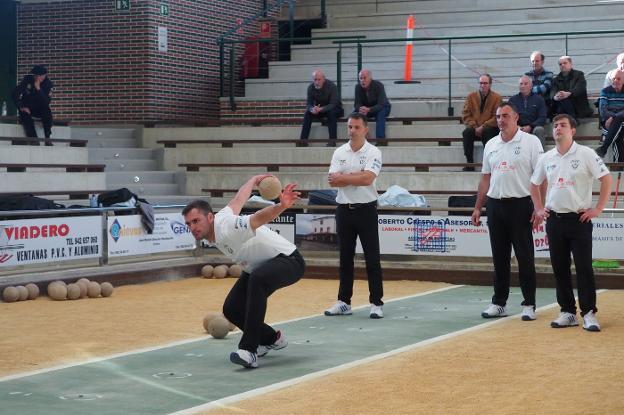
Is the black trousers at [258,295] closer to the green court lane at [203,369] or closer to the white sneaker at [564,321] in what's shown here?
the green court lane at [203,369]

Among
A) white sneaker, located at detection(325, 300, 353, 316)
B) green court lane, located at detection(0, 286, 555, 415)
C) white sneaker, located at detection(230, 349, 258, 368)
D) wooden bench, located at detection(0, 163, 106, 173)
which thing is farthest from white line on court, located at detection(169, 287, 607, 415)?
wooden bench, located at detection(0, 163, 106, 173)

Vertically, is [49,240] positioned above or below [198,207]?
below

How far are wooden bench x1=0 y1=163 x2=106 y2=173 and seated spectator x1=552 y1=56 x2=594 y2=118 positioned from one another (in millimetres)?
8123

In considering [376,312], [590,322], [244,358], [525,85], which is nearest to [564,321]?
[590,322]

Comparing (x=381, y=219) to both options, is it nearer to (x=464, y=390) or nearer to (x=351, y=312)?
(x=351, y=312)

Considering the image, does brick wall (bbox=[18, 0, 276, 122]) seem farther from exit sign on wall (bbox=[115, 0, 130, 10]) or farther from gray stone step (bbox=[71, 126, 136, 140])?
gray stone step (bbox=[71, 126, 136, 140])

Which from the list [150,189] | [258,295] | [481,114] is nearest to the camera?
[258,295]

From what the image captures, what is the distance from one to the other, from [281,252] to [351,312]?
3.24 meters

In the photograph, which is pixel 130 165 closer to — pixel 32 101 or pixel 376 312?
pixel 32 101

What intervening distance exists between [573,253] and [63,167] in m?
11.5

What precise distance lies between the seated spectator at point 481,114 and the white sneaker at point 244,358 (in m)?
10.8

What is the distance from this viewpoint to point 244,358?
350 inches

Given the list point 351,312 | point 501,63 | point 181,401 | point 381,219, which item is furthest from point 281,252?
point 501,63

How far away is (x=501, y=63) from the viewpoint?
23.5m
